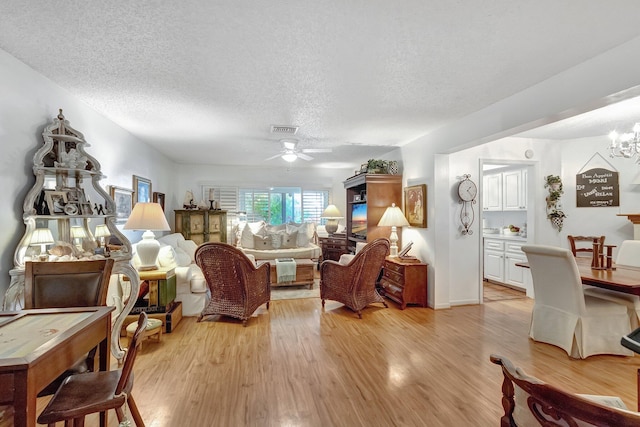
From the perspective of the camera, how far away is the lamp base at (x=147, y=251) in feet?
11.2

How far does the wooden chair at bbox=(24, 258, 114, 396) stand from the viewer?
189 centimetres

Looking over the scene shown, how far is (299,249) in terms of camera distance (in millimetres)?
6523

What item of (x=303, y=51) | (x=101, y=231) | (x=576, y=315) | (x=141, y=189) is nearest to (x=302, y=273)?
(x=141, y=189)

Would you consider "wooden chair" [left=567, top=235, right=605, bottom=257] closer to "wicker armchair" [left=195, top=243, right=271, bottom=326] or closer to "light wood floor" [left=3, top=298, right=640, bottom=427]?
"light wood floor" [left=3, top=298, right=640, bottom=427]

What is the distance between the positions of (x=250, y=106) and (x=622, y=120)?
4.47m

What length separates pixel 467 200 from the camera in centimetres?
437

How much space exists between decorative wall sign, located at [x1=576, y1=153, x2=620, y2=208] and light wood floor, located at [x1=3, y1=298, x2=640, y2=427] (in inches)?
92.8

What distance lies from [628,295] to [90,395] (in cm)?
444

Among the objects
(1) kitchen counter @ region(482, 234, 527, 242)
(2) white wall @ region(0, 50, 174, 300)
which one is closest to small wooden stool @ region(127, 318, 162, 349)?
(2) white wall @ region(0, 50, 174, 300)

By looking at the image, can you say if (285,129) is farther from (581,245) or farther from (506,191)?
(581,245)

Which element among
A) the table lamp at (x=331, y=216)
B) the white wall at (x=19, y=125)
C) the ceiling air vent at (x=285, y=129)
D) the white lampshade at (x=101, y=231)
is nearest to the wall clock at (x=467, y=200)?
the ceiling air vent at (x=285, y=129)

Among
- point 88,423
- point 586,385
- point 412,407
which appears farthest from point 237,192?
point 586,385

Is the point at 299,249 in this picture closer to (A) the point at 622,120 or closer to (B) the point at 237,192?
(B) the point at 237,192

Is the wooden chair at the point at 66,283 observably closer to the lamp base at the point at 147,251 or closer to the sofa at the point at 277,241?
the lamp base at the point at 147,251
